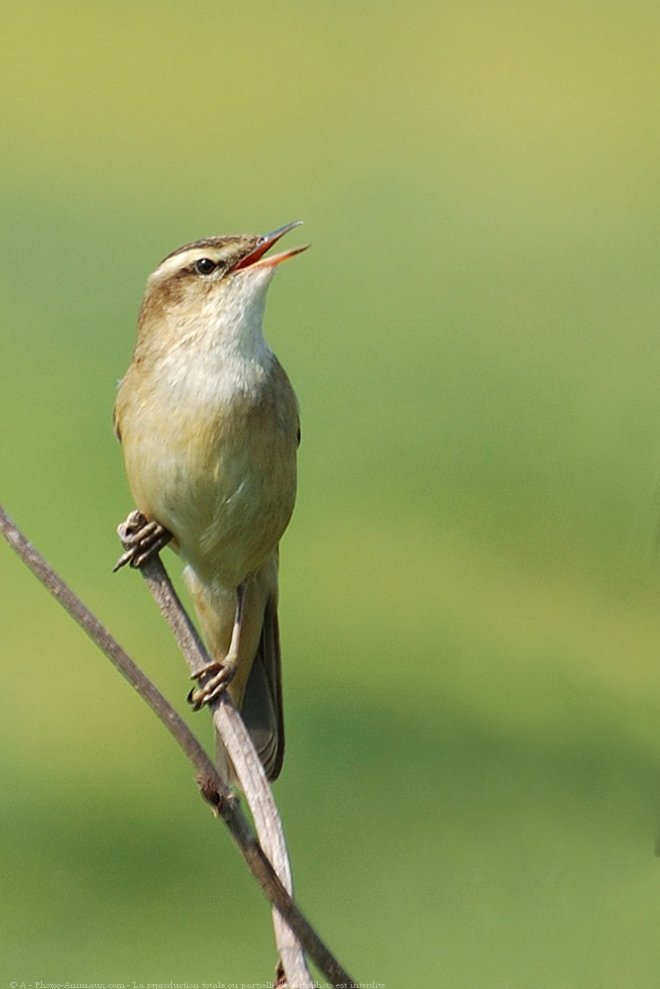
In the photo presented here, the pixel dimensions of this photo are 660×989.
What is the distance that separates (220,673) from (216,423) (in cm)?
30

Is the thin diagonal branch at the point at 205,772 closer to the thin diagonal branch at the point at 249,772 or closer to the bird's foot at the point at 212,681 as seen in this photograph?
the thin diagonal branch at the point at 249,772

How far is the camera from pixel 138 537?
1.66 meters

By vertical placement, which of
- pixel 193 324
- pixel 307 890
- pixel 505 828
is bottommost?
pixel 505 828

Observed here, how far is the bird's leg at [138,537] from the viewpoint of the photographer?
156 cm

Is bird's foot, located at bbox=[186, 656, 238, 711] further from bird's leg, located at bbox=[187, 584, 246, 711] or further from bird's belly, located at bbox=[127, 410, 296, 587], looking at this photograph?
bird's belly, located at bbox=[127, 410, 296, 587]

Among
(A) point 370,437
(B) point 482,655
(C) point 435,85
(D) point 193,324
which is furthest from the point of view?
(C) point 435,85

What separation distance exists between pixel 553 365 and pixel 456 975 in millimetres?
2000

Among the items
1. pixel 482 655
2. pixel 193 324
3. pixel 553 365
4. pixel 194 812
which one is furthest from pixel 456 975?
pixel 553 365

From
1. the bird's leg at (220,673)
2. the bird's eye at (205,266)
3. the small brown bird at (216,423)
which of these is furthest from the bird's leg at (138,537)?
the bird's eye at (205,266)

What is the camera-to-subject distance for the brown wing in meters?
1.81

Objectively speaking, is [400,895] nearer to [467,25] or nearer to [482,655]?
[482,655]

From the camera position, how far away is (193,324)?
1786 mm

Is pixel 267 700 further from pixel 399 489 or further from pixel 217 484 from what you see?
pixel 399 489

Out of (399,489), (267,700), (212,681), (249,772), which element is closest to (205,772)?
(249,772)
